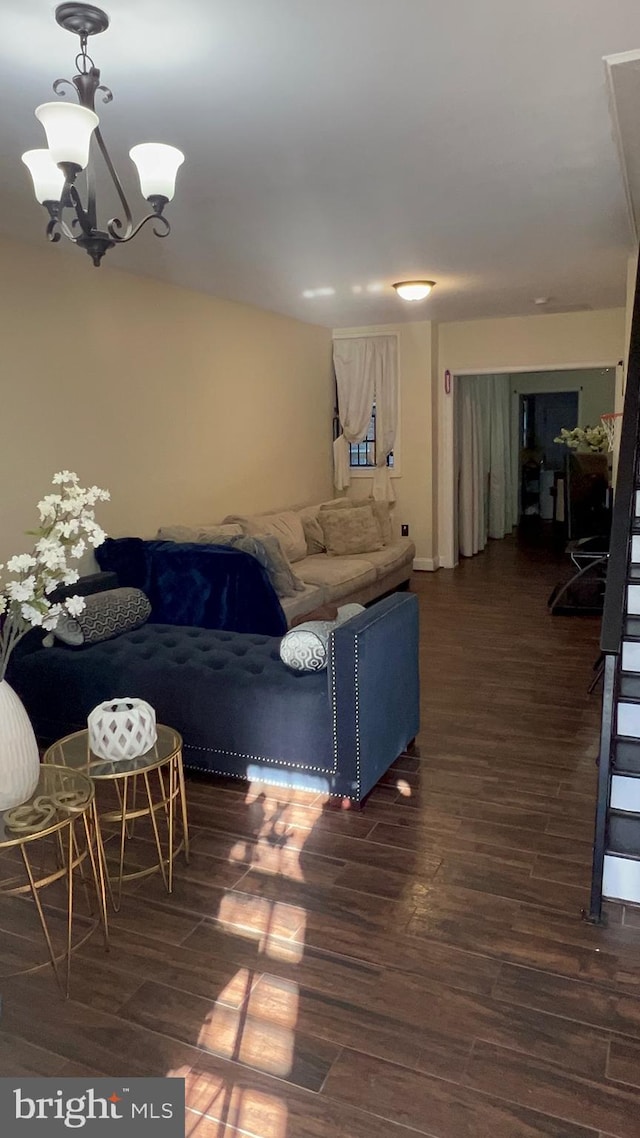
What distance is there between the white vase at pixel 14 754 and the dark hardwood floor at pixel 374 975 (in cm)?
54

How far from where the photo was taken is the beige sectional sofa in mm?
5086

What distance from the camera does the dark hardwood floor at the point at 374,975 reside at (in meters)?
1.71

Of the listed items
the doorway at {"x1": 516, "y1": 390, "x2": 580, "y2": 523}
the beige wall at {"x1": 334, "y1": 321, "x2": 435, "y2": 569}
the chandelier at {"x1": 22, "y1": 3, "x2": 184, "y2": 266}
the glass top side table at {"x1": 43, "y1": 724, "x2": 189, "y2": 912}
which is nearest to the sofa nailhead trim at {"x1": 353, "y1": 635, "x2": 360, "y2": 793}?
the glass top side table at {"x1": 43, "y1": 724, "x2": 189, "y2": 912}

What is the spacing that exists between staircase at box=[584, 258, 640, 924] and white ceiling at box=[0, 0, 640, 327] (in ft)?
4.50

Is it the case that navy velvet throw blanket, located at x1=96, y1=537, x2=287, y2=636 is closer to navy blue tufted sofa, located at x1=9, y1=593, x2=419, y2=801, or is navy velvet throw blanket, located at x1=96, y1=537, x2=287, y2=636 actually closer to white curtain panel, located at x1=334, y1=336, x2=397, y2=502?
navy blue tufted sofa, located at x1=9, y1=593, x2=419, y2=801

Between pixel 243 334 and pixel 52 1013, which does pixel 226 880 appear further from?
pixel 243 334

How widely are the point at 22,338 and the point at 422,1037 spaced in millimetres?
3831

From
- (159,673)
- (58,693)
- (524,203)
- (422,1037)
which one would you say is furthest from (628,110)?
(58,693)

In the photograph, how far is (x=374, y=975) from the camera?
2.09 metres

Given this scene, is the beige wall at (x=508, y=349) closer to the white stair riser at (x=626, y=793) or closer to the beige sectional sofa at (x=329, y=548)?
the beige sectional sofa at (x=329, y=548)

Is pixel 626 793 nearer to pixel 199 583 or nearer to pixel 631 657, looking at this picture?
pixel 631 657

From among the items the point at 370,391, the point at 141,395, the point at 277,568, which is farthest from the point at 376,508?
the point at 141,395

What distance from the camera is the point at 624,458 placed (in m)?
2.99

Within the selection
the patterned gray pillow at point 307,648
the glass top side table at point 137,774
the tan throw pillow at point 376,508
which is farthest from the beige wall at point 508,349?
the glass top side table at point 137,774
